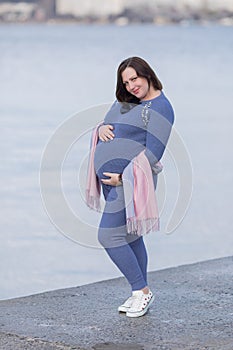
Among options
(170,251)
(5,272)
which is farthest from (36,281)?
(170,251)

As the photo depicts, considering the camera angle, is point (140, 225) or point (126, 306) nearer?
point (140, 225)

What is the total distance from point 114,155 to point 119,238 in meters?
0.38

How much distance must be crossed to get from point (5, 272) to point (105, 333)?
Answer: 2.91 m

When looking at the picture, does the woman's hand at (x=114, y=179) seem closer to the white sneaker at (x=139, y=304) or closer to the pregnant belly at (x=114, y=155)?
the pregnant belly at (x=114, y=155)

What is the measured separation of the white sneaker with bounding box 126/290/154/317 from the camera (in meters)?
6.08

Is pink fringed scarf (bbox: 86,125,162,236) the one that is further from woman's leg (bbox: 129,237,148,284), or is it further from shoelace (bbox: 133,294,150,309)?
shoelace (bbox: 133,294,150,309)

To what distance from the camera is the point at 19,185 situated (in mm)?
12117

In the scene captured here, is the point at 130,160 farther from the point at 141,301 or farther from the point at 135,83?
the point at 141,301

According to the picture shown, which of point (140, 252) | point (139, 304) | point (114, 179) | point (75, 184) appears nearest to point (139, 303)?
point (139, 304)

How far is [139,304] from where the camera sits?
6098 millimetres

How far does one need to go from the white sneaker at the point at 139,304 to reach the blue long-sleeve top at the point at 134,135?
593mm

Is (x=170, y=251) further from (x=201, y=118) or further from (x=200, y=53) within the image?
(x=200, y=53)

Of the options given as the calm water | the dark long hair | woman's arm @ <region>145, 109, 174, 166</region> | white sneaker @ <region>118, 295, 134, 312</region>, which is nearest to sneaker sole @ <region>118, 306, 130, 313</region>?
white sneaker @ <region>118, 295, 134, 312</region>

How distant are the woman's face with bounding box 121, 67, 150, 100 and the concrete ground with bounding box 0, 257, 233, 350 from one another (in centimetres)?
104
